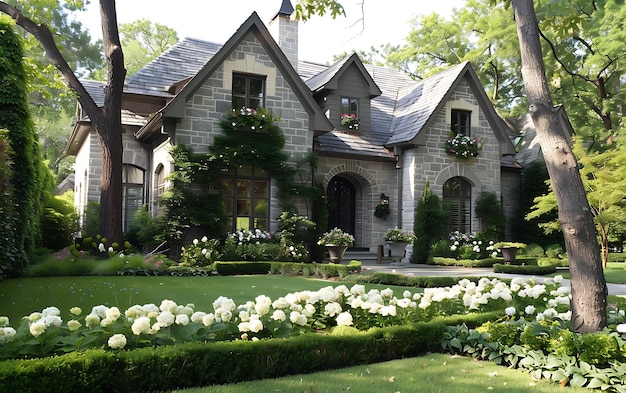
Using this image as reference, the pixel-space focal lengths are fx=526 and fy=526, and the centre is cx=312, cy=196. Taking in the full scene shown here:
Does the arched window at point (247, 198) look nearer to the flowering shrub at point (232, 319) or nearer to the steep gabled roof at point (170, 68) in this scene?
the steep gabled roof at point (170, 68)

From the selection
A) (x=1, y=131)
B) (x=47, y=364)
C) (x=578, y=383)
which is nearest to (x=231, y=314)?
(x=47, y=364)

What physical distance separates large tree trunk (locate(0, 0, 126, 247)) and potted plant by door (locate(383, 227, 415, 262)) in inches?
317

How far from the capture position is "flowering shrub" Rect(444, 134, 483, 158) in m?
18.0

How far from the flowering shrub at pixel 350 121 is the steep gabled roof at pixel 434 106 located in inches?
50.5

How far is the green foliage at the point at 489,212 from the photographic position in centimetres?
1825

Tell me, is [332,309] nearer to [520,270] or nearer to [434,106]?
[520,270]

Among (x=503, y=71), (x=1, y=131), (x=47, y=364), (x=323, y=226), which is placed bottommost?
(x=47, y=364)

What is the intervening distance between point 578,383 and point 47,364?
371 cm

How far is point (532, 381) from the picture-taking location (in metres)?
4.11

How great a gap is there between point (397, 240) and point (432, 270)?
2.45 meters

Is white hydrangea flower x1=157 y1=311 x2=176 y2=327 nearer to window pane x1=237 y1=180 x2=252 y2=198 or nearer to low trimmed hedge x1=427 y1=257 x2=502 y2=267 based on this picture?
window pane x1=237 y1=180 x2=252 y2=198

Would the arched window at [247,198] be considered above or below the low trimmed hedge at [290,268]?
Result: above

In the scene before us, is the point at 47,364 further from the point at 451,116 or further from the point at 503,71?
the point at 503,71

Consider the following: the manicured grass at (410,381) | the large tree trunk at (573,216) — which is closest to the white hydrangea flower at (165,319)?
the manicured grass at (410,381)
